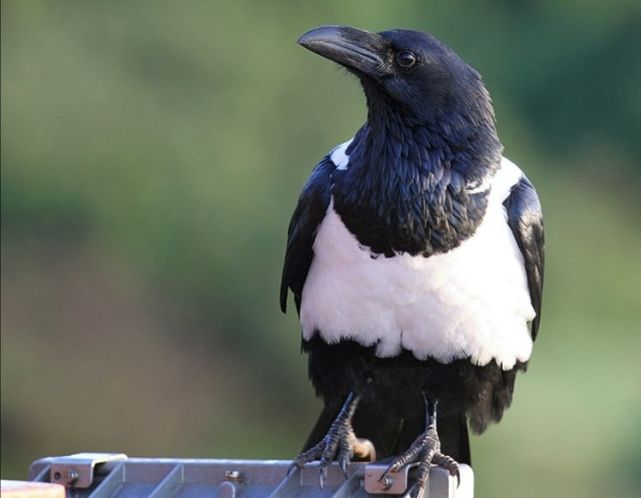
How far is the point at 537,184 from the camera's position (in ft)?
23.3

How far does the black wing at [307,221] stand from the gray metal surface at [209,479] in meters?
0.79

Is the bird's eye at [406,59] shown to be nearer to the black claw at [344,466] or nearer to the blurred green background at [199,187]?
the black claw at [344,466]

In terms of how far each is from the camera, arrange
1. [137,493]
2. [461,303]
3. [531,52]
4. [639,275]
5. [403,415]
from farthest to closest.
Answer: [531,52], [639,275], [403,415], [461,303], [137,493]

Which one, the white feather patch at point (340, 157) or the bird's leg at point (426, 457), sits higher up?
the white feather patch at point (340, 157)

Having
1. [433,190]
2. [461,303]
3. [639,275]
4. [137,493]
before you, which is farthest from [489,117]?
[639,275]

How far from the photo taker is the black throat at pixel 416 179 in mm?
3627

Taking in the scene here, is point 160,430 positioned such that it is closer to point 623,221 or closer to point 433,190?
point 623,221

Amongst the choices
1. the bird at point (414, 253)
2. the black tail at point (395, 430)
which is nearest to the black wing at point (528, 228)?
the bird at point (414, 253)

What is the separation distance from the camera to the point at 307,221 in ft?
12.6

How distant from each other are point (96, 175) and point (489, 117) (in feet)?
12.5

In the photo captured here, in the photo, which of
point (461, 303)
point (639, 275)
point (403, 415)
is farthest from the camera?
point (639, 275)

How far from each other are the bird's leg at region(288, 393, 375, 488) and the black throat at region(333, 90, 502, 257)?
1.58 feet

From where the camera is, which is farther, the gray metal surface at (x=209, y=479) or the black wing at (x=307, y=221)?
the black wing at (x=307, y=221)

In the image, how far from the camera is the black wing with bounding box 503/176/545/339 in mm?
3766
